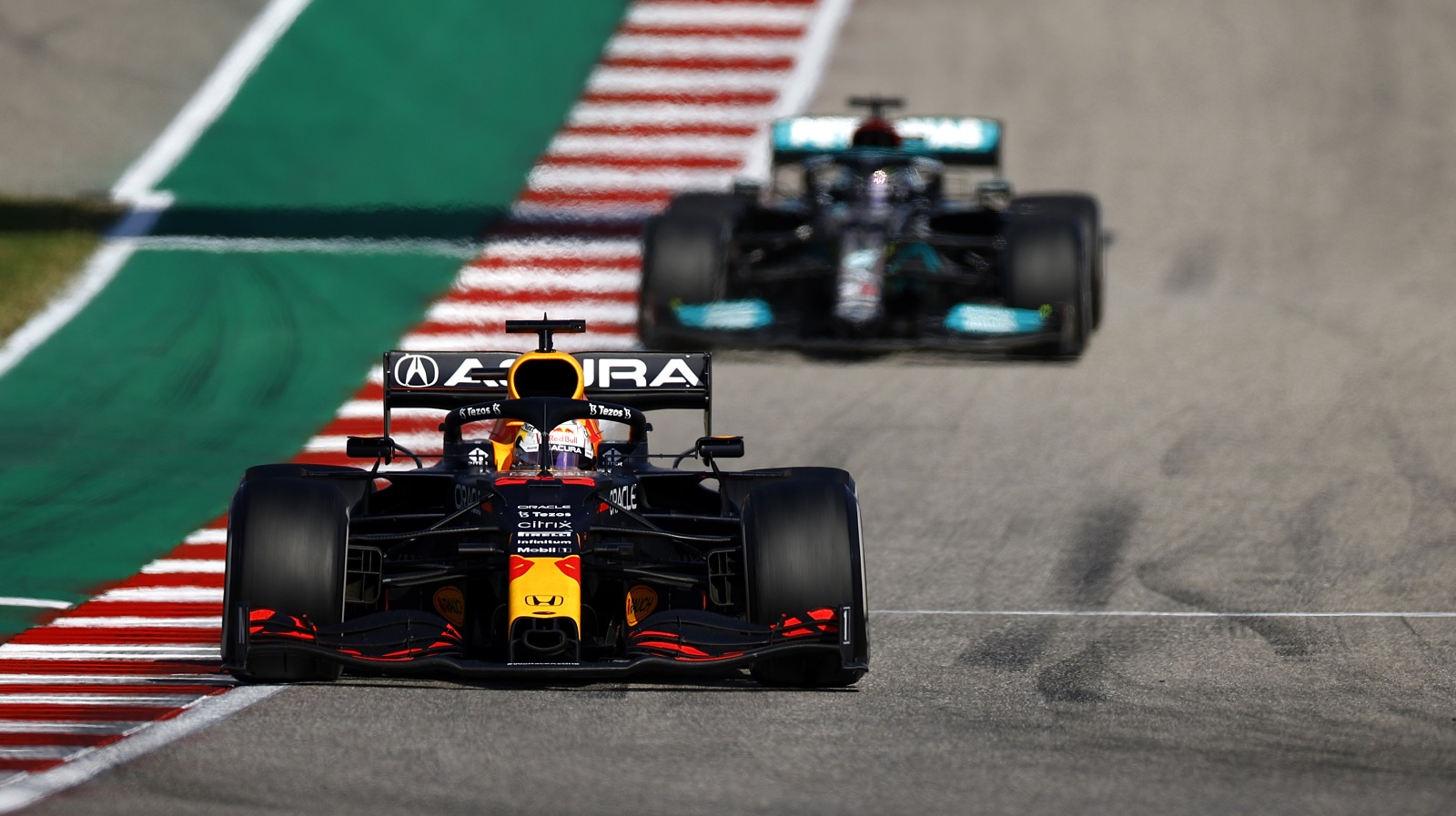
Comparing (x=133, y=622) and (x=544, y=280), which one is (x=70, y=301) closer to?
(x=544, y=280)

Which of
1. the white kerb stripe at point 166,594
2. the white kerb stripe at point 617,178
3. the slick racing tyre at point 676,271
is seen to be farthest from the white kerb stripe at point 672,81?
the white kerb stripe at point 166,594

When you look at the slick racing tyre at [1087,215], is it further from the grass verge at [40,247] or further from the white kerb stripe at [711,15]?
the grass verge at [40,247]

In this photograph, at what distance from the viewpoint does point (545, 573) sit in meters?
8.98

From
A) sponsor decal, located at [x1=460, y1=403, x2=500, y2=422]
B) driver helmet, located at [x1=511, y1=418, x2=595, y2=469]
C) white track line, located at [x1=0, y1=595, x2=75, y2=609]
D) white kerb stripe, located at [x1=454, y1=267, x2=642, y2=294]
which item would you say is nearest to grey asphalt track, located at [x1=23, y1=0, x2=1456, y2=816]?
driver helmet, located at [x1=511, y1=418, x2=595, y2=469]

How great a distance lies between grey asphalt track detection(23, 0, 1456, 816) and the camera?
7637 mm

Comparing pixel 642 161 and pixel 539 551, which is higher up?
pixel 642 161

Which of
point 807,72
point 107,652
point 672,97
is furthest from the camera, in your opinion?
point 807,72

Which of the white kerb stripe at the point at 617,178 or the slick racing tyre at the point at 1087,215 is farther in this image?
the white kerb stripe at the point at 617,178

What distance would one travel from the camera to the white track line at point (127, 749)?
718cm

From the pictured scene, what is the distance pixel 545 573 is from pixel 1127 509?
5.79 metres

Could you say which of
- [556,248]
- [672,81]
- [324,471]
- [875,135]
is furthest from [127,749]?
[672,81]

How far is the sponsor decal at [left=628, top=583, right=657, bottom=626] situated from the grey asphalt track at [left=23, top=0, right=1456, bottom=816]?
2.15 ft

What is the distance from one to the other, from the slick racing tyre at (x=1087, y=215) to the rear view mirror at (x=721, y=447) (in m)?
8.07

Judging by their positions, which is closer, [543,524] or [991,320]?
[543,524]
